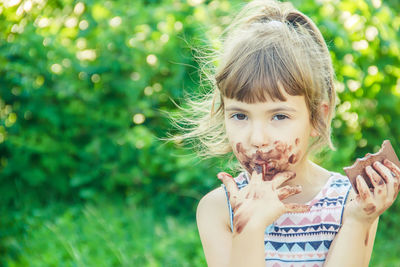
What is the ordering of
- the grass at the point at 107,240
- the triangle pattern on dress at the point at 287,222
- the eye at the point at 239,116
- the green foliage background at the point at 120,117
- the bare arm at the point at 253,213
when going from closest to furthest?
1. the bare arm at the point at 253,213
2. the eye at the point at 239,116
3. the triangle pattern on dress at the point at 287,222
4. the grass at the point at 107,240
5. the green foliage background at the point at 120,117

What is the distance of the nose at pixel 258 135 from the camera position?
1696 millimetres

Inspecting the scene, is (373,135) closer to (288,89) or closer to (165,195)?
(165,195)

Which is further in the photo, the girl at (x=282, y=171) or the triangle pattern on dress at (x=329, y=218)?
the triangle pattern on dress at (x=329, y=218)

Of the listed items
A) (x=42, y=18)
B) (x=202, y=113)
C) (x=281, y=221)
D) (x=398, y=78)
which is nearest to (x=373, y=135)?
(x=398, y=78)

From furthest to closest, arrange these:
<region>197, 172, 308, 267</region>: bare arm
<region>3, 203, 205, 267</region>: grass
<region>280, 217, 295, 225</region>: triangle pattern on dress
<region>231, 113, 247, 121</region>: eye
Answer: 1. <region>3, 203, 205, 267</region>: grass
2. <region>280, 217, 295, 225</region>: triangle pattern on dress
3. <region>231, 113, 247, 121</region>: eye
4. <region>197, 172, 308, 267</region>: bare arm

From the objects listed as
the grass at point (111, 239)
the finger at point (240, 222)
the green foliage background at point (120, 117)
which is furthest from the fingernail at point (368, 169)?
the green foliage background at point (120, 117)

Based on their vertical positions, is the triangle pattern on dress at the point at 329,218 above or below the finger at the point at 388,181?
below

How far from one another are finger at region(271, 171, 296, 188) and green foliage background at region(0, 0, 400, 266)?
1889 millimetres

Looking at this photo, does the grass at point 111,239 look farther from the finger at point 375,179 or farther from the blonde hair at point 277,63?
the finger at point 375,179

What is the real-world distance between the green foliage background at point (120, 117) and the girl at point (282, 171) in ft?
5.51

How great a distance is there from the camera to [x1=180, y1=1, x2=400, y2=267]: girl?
1.68 meters

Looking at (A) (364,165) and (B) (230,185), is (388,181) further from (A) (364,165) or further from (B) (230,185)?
(B) (230,185)

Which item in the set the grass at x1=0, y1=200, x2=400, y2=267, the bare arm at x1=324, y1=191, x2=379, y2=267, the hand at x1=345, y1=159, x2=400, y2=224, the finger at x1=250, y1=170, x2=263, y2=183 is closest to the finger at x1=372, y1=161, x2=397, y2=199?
the hand at x1=345, y1=159, x2=400, y2=224

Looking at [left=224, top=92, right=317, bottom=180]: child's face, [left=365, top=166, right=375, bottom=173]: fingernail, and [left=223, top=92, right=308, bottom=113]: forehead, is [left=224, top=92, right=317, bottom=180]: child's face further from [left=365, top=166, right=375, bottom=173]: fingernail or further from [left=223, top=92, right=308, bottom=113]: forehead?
[left=365, top=166, right=375, bottom=173]: fingernail
